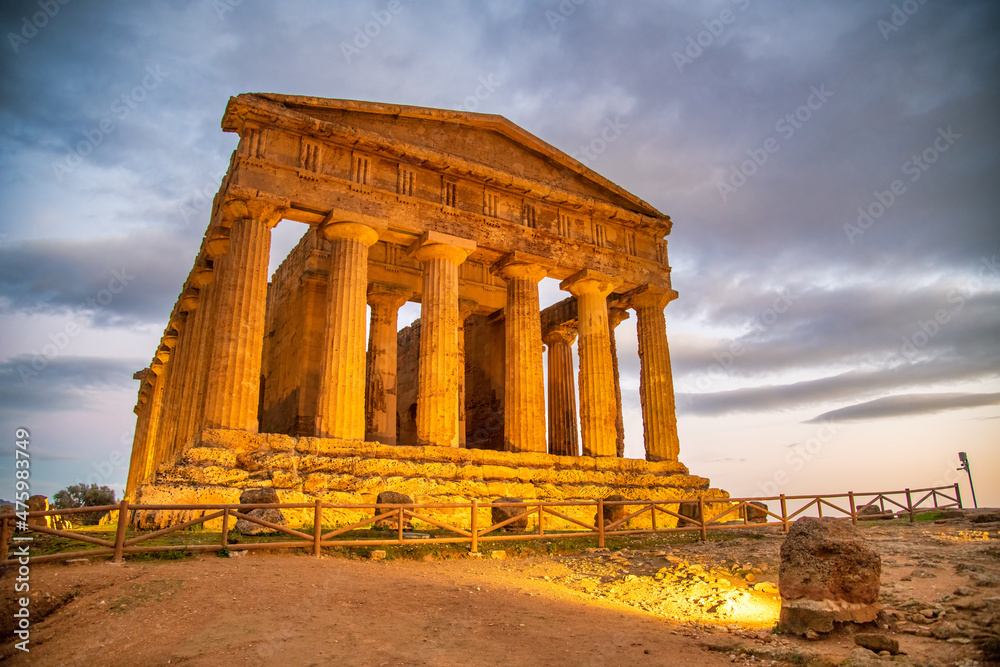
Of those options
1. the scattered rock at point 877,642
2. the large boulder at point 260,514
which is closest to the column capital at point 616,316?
the large boulder at point 260,514

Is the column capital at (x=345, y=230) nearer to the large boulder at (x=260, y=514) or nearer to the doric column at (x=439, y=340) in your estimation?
the doric column at (x=439, y=340)

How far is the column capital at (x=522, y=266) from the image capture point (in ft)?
64.3

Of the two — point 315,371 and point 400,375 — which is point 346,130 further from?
point 400,375

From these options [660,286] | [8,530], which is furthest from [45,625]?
[660,286]

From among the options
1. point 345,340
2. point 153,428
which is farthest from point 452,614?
point 153,428

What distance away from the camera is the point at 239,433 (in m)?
14.1

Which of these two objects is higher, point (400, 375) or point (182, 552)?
point (400, 375)

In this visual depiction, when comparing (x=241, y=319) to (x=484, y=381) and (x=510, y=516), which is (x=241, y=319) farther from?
(x=484, y=381)

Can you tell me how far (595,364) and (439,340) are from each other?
5.46 metres

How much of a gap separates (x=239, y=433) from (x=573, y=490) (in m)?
8.68

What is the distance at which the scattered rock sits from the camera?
19.5 feet

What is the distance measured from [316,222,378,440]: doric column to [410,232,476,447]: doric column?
1.78 m

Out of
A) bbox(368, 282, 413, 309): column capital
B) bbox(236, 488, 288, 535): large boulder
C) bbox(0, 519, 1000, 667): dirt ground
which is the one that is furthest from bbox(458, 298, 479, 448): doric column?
bbox(0, 519, 1000, 667): dirt ground

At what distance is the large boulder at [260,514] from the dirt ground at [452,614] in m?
1.67
